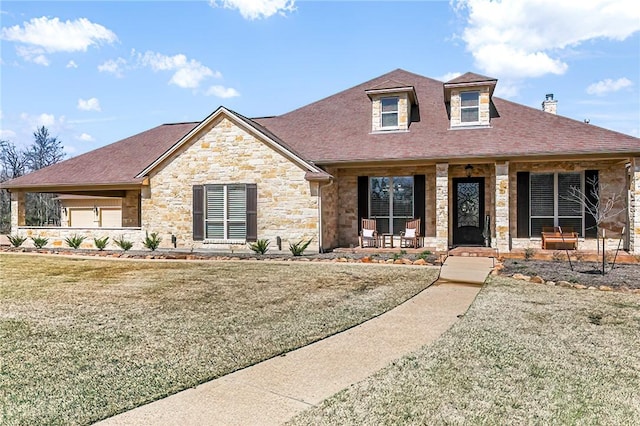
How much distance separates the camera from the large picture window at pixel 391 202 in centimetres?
1471

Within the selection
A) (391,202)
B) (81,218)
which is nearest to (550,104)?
(391,202)

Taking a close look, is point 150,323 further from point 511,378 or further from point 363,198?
point 363,198

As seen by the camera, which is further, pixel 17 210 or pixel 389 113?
pixel 17 210

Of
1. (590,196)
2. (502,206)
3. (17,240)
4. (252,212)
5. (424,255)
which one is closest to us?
(424,255)

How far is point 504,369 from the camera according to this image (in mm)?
3971

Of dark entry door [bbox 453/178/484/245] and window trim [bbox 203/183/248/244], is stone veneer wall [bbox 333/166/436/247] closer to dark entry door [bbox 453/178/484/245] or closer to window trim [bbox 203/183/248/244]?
dark entry door [bbox 453/178/484/245]

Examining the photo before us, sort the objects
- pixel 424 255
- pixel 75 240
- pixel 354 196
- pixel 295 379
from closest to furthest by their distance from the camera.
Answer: pixel 295 379 → pixel 424 255 → pixel 354 196 → pixel 75 240

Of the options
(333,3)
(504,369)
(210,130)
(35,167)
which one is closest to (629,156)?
(333,3)

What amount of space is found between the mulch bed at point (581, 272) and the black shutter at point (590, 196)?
7.72ft

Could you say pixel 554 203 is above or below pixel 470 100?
below

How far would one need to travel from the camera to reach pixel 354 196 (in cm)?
1514

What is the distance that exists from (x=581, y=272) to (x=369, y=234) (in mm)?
6463

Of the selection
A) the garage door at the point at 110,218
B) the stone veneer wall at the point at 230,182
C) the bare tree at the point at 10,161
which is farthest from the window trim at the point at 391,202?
the bare tree at the point at 10,161

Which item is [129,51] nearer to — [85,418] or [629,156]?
[85,418]
